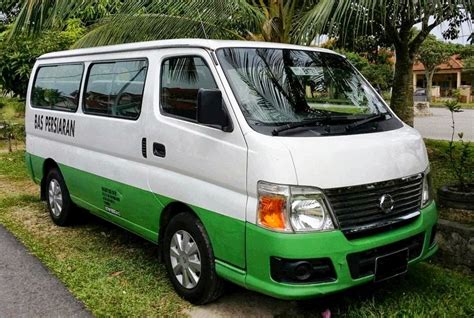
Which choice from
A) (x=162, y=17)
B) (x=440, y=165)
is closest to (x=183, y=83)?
(x=162, y=17)

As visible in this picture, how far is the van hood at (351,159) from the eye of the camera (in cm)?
311

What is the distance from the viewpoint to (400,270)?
11.4 feet

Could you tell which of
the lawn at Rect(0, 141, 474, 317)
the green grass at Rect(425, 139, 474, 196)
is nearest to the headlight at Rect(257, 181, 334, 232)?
the lawn at Rect(0, 141, 474, 317)

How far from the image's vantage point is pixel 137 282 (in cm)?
427

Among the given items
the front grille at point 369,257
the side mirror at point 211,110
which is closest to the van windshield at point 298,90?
the side mirror at point 211,110

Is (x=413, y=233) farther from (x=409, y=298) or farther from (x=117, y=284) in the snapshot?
(x=117, y=284)

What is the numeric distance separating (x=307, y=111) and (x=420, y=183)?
3.17 feet

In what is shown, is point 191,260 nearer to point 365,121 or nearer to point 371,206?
point 371,206

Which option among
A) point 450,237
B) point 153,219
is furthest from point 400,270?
point 153,219

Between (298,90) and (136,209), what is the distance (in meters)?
1.71

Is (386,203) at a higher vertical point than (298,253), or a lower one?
higher

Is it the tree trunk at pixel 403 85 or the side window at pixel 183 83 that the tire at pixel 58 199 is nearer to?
the side window at pixel 183 83

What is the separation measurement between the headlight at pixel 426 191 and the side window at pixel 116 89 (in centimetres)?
233

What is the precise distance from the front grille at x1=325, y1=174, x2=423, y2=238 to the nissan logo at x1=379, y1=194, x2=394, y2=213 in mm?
14
